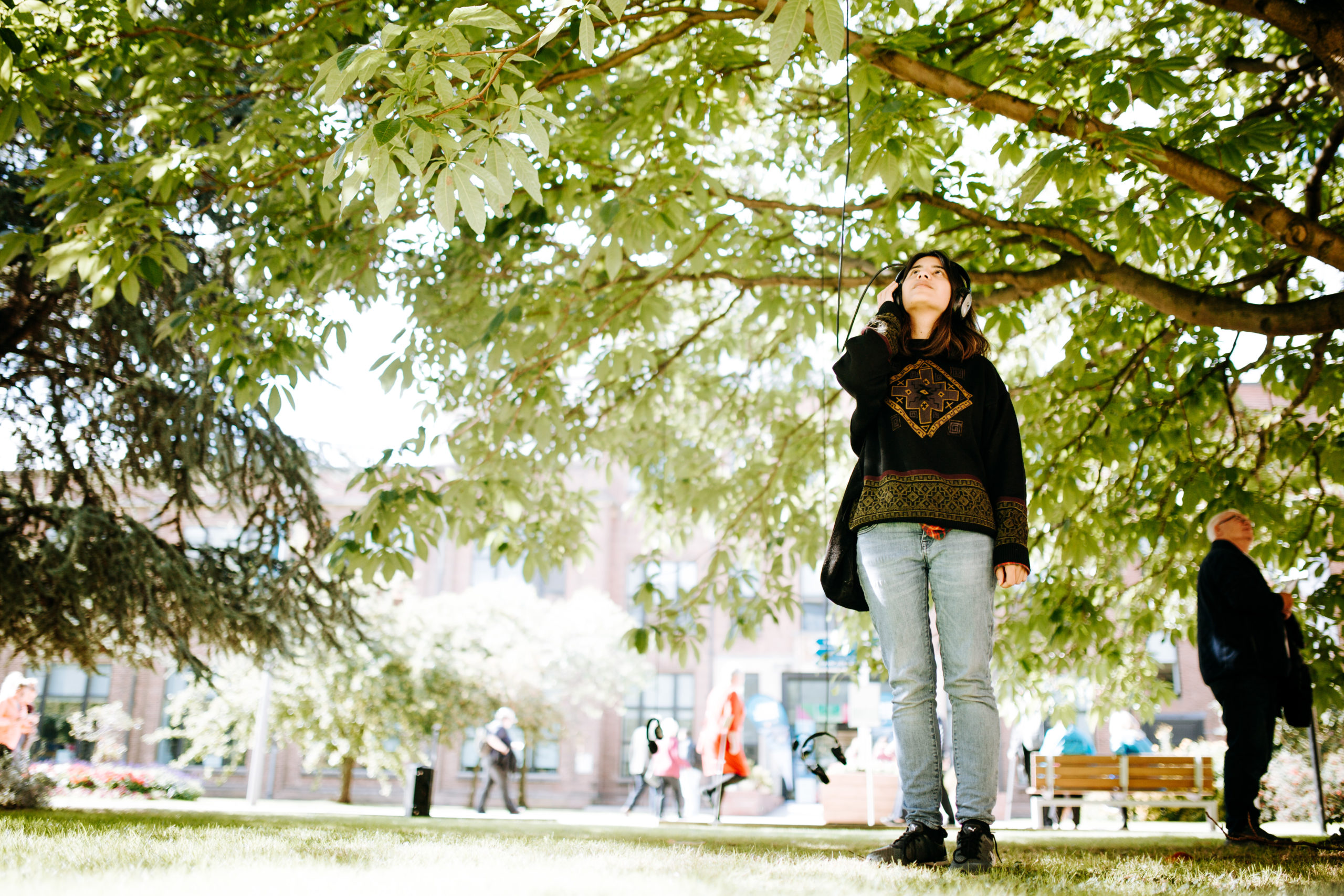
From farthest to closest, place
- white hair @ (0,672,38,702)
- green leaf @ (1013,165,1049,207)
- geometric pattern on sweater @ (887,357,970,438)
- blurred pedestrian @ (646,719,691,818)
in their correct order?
blurred pedestrian @ (646,719,691,818), white hair @ (0,672,38,702), green leaf @ (1013,165,1049,207), geometric pattern on sweater @ (887,357,970,438)

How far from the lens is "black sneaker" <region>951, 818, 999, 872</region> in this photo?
290 cm

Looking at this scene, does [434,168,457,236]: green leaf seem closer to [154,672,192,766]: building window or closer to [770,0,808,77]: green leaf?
[770,0,808,77]: green leaf

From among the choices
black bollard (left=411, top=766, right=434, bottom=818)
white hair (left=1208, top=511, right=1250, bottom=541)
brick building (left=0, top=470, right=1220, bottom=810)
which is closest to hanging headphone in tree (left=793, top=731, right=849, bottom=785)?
white hair (left=1208, top=511, right=1250, bottom=541)

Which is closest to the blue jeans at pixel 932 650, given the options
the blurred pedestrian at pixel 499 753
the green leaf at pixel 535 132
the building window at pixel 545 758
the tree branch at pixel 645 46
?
the green leaf at pixel 535 132

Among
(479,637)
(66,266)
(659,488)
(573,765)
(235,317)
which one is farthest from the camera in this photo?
(573,765)

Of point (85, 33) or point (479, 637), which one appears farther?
point (479, 637)

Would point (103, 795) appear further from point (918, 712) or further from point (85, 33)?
point (918, 712)

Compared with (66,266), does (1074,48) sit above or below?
above

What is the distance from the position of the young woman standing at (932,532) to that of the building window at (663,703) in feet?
94.9

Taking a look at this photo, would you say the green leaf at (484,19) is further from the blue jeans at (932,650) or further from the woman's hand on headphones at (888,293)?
the blue jeans at (932,650)

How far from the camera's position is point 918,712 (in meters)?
3.16

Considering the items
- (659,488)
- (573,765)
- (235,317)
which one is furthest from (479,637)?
(235,317)

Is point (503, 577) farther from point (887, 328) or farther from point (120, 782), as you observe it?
point (887, 328)

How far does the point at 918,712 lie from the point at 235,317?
4.67m
